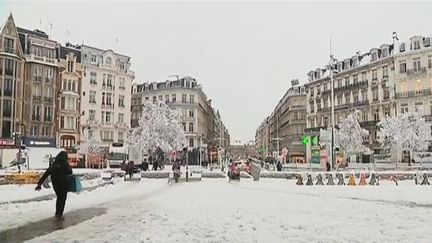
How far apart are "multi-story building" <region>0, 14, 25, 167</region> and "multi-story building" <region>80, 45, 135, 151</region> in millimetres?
13985

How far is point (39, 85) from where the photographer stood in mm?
64750

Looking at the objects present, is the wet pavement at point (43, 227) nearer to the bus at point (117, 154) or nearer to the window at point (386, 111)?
the bus at point (117, 154)

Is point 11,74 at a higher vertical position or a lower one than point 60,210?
higher

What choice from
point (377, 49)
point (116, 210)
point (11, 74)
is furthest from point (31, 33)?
point (116, 210)

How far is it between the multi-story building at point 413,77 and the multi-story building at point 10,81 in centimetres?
5036

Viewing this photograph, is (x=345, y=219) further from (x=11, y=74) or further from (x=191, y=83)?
(x=191, y=83)

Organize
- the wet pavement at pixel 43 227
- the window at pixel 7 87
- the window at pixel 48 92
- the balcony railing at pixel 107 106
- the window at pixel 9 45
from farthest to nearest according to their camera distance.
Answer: the balcony railing at pixel 107 106 < the window at pixel 48 92 < the window at pixel 9 45 < the window at pixel 7 87 < the wet pavement at pixel 43 227

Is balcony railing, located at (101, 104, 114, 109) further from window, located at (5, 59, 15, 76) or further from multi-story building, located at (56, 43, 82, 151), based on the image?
window, located at (5, 59, 15, 76)

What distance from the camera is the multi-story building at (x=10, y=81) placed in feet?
189

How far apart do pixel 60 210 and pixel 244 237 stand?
19.7 ft

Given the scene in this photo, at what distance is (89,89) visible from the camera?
74375 mm

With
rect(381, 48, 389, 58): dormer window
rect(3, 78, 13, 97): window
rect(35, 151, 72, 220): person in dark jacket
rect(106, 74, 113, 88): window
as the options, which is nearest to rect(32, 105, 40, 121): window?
rect(3, 78, 13, 97): window

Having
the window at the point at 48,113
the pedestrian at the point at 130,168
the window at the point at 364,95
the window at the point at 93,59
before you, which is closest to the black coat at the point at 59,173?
the pedestrian at the point at 130,168

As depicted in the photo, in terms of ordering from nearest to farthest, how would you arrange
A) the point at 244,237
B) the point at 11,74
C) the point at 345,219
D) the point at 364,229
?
the point at 244,237 → the point at 364,229 → the point at 345,219 → the point at 11,74
